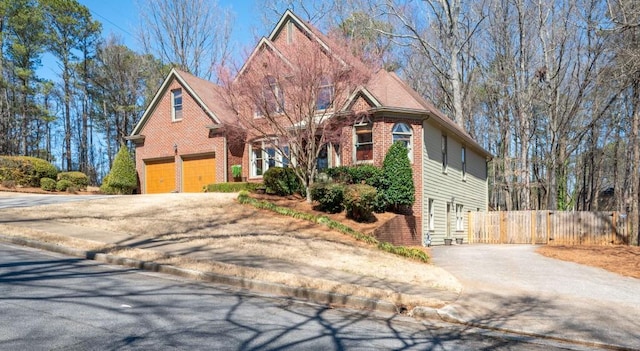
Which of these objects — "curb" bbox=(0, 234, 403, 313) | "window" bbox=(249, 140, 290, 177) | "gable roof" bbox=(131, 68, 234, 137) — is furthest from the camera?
"gable roof" bbox=(131, 68, 234, 137)

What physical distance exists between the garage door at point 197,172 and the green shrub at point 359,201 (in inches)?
368

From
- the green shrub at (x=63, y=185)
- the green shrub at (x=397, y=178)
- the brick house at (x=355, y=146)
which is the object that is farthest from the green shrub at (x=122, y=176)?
the green shrub at (x=397, y=178)

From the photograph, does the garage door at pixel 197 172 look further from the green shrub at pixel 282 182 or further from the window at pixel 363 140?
the window at pixel 363 140

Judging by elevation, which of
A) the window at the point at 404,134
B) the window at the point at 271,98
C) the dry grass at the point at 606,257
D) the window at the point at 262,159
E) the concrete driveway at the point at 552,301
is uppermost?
the window at the point at 271,98

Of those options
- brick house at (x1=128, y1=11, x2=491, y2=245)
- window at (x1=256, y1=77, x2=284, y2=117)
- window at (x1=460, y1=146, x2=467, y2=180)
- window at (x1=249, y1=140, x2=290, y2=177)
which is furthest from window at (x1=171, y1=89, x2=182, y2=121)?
window at (x1=460, y1=146, x2=467, y2=180)

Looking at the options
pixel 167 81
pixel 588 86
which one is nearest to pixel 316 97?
pixel 167 81

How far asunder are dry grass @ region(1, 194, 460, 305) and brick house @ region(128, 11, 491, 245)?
164 inches

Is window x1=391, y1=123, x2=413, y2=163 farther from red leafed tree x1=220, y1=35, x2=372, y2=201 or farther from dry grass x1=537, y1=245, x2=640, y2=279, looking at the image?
dry grass x1=537, y1=245, x2=640, y2=279

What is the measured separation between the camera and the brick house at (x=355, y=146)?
19719 millimetres

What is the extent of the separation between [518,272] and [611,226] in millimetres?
12460

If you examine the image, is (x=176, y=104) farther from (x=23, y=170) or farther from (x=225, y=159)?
(x=23, y=170)

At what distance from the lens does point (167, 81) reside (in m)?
25.1

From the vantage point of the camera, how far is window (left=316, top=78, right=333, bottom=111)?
18.2 meters

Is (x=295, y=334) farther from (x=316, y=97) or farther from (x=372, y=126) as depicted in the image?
(x=372, y=126)
